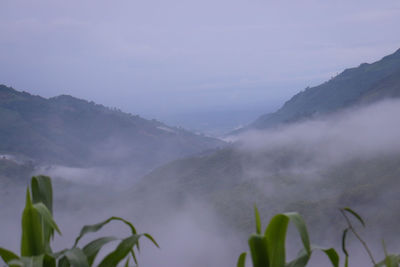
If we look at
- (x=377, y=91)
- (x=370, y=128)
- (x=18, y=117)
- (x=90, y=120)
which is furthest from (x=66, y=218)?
(x=90, y=120)

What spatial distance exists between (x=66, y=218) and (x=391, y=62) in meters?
77.8

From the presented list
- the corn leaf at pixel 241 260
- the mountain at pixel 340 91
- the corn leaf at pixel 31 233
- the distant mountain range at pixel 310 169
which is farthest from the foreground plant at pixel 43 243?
the mountain at pixel 340 91

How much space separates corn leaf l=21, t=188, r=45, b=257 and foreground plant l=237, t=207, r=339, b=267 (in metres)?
0.36

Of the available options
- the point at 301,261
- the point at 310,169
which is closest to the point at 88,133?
the point at 310,169

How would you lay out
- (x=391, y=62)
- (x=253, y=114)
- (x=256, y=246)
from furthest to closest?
(x=253, y=114)
(x=391, y=62)
(x=256, y=246)

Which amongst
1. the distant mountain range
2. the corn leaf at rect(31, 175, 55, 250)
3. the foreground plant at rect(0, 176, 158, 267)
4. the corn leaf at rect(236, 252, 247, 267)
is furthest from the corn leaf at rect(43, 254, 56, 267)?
the distant mountain range

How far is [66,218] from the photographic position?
3762cm

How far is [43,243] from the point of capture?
695 millimetres

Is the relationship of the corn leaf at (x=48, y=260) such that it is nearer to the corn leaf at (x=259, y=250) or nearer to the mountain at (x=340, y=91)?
the corn leaf at (x=259, y=250)

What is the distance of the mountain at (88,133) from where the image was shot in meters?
96.9

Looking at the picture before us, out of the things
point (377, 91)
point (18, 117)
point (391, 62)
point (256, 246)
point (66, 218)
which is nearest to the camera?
point (256, 246)

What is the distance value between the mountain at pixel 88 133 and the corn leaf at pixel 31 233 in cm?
9424

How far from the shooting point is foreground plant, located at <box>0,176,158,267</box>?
640 millimetres

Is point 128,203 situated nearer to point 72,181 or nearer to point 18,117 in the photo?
point 72,181
